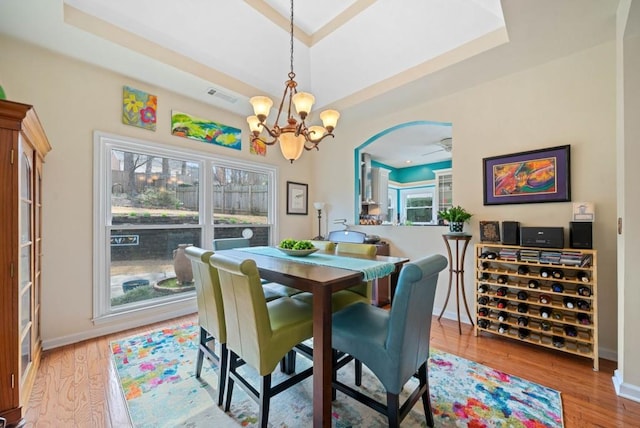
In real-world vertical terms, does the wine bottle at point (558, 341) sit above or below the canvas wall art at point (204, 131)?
below

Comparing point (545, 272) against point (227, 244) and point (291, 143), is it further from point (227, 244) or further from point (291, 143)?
point (227, 244)

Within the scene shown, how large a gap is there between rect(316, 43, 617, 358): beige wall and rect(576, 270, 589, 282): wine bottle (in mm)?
189

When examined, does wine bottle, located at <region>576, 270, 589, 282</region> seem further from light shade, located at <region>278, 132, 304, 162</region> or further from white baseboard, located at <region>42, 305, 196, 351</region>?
white baseboard, located at <region>42, 305, 196, 351</region>

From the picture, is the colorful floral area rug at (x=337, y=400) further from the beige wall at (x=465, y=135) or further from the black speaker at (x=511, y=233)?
the black speaker at (x=511, y=233)

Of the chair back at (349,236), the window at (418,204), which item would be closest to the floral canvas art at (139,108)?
the chair back at (349,236)

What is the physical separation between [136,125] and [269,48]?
180 cm

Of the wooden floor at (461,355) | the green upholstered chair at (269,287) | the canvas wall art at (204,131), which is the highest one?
the canvas wall art at (204,131)

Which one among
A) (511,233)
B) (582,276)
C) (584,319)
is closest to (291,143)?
(511,233)

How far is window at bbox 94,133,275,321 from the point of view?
2.83 m

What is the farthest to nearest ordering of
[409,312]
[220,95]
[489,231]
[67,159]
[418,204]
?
1. [418,204]
2. [220,95]
3. [489,231]
4. [67,159]
5. [409,312]

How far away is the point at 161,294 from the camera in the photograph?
330cm

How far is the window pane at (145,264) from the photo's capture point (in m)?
2.97

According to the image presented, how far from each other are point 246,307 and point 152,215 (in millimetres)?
2479

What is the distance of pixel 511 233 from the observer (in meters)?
2.66
